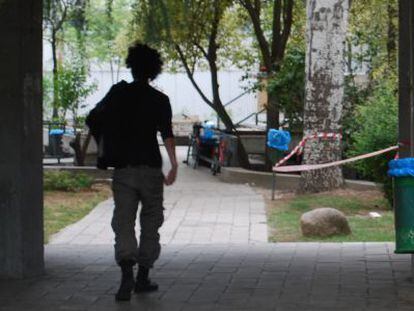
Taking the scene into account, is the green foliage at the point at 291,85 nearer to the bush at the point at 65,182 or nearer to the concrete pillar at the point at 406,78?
the bush at the point at 65,182

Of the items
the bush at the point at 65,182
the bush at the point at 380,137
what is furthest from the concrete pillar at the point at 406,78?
the bush at the point at 65,182

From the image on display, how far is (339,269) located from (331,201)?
7124mm

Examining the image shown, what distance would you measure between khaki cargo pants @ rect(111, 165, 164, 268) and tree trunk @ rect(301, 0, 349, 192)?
9.99m

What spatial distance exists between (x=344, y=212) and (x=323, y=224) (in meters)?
2.77

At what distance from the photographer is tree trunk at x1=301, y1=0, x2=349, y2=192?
54.0ft

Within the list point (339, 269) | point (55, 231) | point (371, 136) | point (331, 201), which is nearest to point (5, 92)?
point (339, 269)

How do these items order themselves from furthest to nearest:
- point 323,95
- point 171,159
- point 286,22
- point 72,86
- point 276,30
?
point 72,86 < point 276,30 < point 286,22 < point 323,95 < point 171,159

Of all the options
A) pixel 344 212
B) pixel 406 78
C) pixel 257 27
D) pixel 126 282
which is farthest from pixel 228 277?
pixel 257 27

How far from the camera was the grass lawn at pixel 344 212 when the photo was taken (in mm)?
11703

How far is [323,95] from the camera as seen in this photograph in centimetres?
1672

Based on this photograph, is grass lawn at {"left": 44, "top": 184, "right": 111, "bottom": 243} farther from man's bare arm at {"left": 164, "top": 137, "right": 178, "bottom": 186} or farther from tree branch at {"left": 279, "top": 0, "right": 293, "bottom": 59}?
tree branch at {"left": 279, "top": 0, "right": 293, "bottom": 59}

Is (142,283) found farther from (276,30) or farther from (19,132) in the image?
(276,30)

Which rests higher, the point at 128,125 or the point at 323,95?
the point at 323,95

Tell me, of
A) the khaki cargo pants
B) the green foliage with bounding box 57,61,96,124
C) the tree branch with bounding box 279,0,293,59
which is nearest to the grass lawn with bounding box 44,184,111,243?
the khaki cargo pants
